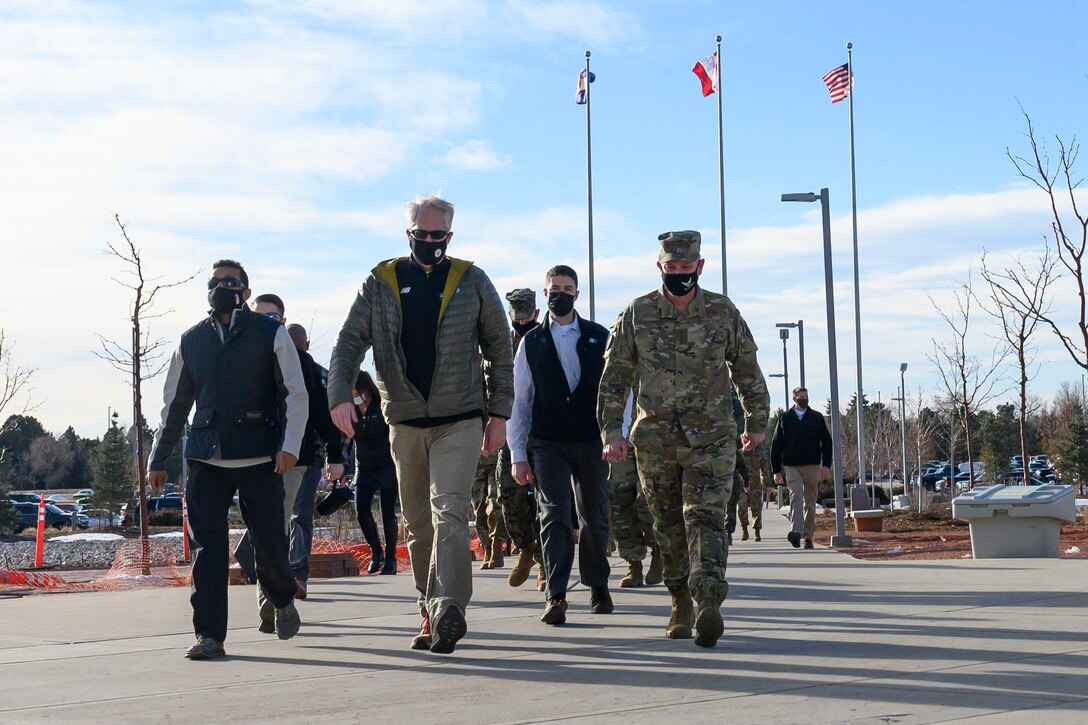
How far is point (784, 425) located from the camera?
16.6m

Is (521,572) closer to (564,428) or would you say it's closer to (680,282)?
(564,428)

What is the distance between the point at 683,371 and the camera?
726 centimetres

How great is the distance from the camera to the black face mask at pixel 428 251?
7109 mm

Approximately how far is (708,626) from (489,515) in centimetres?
694

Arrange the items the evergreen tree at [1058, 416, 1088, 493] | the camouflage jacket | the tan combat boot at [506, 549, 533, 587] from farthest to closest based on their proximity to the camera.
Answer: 1. the evergreen tree at [1058, 416, 1088, 493]
2. the tan combat boot at [506, 549, 533, 587]
3. the camouflage jacket

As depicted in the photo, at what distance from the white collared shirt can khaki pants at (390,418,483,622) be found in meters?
1.47

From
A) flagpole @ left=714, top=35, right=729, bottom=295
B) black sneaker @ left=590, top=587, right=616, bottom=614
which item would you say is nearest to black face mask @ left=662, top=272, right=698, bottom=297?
black sneaker @ left=590, top=587, right=616, bottom=614

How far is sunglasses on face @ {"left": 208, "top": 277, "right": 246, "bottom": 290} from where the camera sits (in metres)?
7.38

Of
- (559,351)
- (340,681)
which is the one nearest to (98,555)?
(559,351)

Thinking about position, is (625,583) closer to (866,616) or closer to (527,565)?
(527,565)

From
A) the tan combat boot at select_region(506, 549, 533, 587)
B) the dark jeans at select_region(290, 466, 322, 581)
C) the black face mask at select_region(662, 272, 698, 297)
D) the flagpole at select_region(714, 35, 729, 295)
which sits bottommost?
the tan combat boot at select_region(506, 549, 533, 587)

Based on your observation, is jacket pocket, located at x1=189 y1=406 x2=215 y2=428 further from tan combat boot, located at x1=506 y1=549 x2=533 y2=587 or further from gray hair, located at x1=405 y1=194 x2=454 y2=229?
Answer: tan combat boot, located at x1=506 y1=549 x2=533 y2=587

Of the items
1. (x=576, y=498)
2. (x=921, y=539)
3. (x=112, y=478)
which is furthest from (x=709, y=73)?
(x=112, y=478)

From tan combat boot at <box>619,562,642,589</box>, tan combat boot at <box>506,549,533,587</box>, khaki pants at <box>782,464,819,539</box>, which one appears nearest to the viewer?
tan combat boot at <box>619,562,642,589</box>
